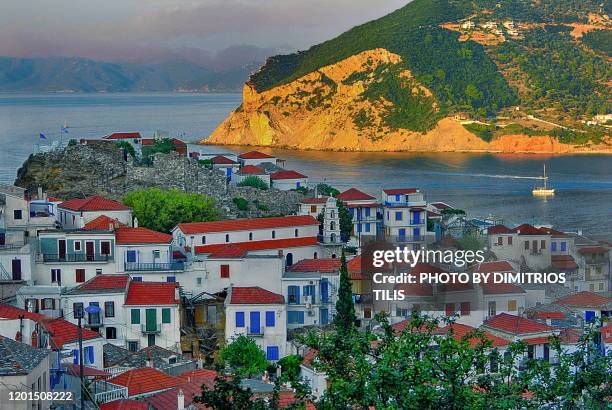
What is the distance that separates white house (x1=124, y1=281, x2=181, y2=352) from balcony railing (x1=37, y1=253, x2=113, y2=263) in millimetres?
1734

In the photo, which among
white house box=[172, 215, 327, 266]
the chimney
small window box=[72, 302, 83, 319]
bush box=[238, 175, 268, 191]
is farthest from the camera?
bush box=[238, 175, 268, 191]

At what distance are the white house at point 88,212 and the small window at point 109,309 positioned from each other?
3544 millimetres

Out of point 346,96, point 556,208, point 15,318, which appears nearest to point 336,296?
point 15,318

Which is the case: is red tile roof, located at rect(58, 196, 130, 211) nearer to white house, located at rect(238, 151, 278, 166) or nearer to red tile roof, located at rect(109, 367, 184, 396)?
red tile roof, located at rect(109, 367, 184, 396)

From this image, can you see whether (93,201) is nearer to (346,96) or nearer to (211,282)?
(211,282)

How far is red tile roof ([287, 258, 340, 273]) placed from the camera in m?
19.2

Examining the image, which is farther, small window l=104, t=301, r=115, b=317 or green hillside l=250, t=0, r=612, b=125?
green hillside l=250, t=0, r=612, b=125

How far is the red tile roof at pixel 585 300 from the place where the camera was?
18078 mm

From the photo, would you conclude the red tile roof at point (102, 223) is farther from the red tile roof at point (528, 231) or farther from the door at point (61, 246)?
the red tile roof at point (528, 231)

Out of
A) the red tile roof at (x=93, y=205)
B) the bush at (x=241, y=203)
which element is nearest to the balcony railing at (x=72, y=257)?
the red tile roof at (x=93, y=205)

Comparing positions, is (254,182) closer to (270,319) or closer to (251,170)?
(251,170)

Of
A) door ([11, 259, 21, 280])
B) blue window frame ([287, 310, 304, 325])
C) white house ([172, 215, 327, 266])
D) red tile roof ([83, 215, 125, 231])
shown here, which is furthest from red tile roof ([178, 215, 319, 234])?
door ([11, 259, 21, 280])

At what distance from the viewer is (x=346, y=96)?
106 meters

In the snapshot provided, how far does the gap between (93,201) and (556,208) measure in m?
31.3
